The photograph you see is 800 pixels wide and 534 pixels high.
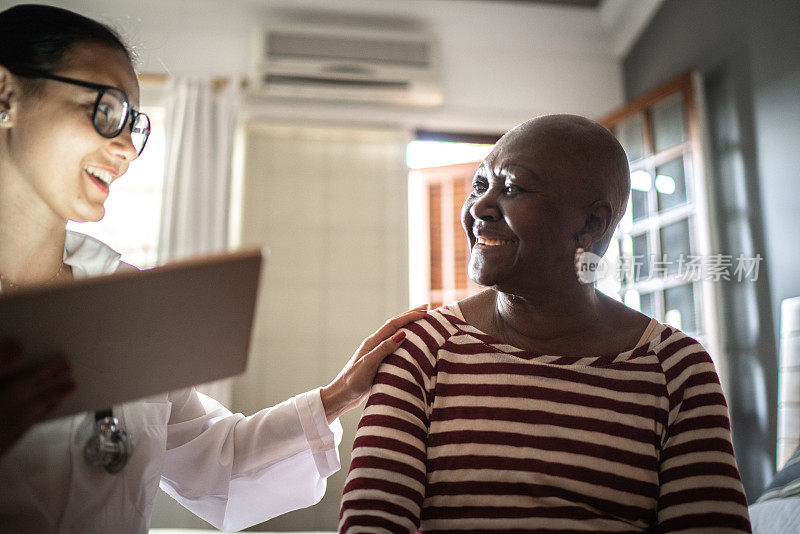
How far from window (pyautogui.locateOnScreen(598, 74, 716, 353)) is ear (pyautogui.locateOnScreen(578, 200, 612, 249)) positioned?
202 cm

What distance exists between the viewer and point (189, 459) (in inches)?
49.9

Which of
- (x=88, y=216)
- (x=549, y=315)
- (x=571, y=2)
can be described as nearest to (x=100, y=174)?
(x=88, y=216)

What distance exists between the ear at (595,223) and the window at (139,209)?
3029 millimetres

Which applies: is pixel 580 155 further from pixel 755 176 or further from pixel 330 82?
pixel 330 82

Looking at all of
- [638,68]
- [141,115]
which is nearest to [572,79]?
[638,68]

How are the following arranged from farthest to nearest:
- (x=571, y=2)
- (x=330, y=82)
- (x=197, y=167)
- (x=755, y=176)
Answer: (x=571, y=2) → (x=330, y=82) → (x=197, y=167) → (x=755, y=176)

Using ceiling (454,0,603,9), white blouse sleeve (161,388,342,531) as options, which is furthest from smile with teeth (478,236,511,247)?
ceiling (454,0,603,9)

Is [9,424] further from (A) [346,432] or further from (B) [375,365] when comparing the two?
(A) [346,432]

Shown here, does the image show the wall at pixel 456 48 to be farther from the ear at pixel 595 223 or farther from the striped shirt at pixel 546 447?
the striped shirt at pixel 546 447

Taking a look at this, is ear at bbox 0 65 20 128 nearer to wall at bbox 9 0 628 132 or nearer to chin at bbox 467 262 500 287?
chin at bbox 467 262 500 287

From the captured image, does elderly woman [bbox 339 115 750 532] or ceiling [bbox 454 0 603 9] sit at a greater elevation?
ceiling [bbox 454 0 603 9]

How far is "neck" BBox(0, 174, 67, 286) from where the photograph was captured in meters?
1.07

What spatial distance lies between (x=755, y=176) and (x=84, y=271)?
2632mm

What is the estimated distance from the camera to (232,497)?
1312 millimetres
